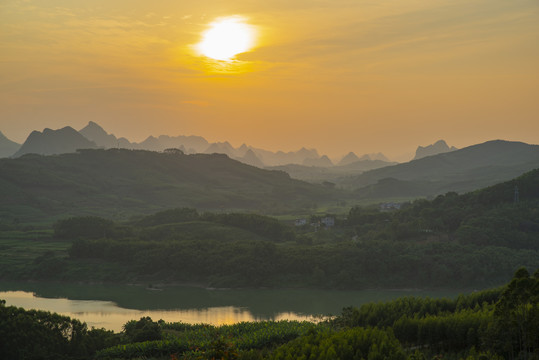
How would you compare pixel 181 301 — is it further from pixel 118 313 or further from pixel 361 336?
pixel 361 336

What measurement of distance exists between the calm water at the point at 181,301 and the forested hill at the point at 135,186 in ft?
144

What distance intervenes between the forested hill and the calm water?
43.8m

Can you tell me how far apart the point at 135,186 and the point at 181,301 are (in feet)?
273

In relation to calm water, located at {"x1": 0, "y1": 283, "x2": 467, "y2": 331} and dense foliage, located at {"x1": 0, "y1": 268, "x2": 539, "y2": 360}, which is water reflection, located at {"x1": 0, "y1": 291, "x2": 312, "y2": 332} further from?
dense foliage, located at {"x1": 0, "y1": 268, "x2": 539, "y2": 360}

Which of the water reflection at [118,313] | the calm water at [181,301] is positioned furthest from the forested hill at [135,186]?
the water reflection at [118,313]

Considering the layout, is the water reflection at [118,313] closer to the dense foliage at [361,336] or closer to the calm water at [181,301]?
the calm water at [181,301]

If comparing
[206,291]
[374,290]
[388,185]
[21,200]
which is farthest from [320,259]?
[388,185]

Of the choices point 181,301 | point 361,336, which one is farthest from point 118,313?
point 361,336

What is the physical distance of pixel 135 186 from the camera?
125 meters

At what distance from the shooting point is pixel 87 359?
79.7 feet

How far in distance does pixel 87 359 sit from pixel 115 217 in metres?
71.4

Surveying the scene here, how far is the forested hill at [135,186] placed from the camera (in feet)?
331

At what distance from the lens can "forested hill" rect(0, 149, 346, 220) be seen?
331 feet

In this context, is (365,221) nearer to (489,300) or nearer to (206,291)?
(206,291)
